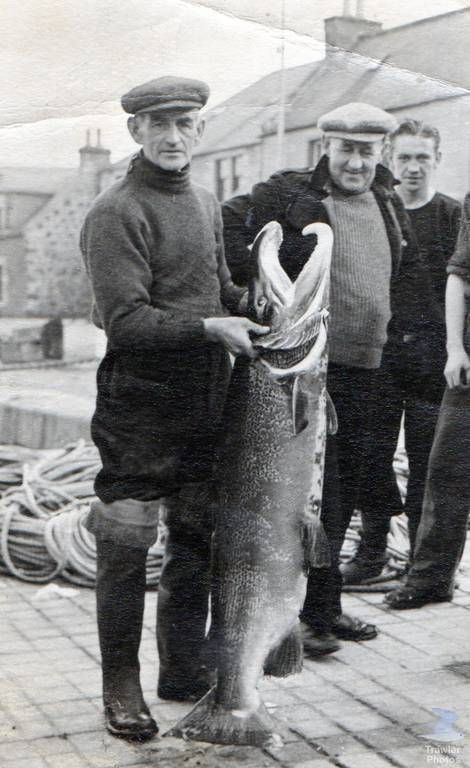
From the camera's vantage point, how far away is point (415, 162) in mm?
5793

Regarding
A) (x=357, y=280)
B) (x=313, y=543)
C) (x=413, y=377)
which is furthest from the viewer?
(x=413, y=377)

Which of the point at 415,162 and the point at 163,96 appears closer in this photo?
the point at 163,96

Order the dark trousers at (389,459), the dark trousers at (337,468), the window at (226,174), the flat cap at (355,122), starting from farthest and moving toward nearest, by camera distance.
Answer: the dark trousers at (389,459)
the dark trousers at (337,468)
the flat cap at (355,122)
the window at (226,174)

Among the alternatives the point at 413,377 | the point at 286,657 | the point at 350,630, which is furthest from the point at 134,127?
the point at 350,630

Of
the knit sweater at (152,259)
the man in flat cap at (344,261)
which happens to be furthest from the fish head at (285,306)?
the man in flat cap at (344,261)

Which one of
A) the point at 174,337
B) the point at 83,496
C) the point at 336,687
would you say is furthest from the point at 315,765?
the point at 83,496

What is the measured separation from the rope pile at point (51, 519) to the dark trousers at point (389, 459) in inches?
44.0

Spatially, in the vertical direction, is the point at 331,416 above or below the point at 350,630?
above

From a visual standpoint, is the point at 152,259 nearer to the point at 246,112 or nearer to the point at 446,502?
the point at 246,112

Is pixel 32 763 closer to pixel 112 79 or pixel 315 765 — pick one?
pixel 315 765

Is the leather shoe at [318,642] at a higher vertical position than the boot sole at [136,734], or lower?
higher

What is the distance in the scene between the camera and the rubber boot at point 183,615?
4496 mm

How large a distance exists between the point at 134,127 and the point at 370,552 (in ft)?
9.56

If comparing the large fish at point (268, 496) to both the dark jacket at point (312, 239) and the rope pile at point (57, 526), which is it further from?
the rope pile at point (57, 526)
